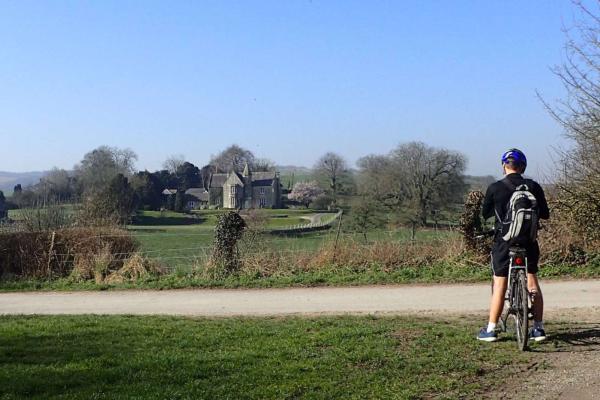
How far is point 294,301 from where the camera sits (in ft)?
36.5

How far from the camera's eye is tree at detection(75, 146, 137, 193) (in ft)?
176

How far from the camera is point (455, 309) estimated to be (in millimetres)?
9305

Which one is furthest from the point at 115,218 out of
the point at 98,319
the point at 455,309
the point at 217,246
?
the point at 455,309

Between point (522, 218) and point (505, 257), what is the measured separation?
1.62 feet

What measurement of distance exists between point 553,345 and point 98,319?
665 cm

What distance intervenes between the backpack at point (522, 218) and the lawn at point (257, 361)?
3.76ft

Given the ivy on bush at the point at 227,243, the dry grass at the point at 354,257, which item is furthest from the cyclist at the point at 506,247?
the ivy on bush at the point at 227,243

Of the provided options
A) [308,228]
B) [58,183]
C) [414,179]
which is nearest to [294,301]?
[308,228]

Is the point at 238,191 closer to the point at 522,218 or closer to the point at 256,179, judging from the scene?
the point at 256,179

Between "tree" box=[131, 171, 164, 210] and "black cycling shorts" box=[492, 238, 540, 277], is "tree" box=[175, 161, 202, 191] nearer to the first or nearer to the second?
"tree" box=[131, 171, 164, 210]

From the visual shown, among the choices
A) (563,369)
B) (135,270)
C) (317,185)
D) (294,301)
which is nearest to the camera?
(563,369)

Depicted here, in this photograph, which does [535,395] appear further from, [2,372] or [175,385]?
[2,372]

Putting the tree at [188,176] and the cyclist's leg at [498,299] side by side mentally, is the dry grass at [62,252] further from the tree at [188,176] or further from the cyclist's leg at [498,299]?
the tree at [188,176]

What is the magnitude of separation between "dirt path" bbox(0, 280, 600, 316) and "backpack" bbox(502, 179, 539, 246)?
312 centimetres
